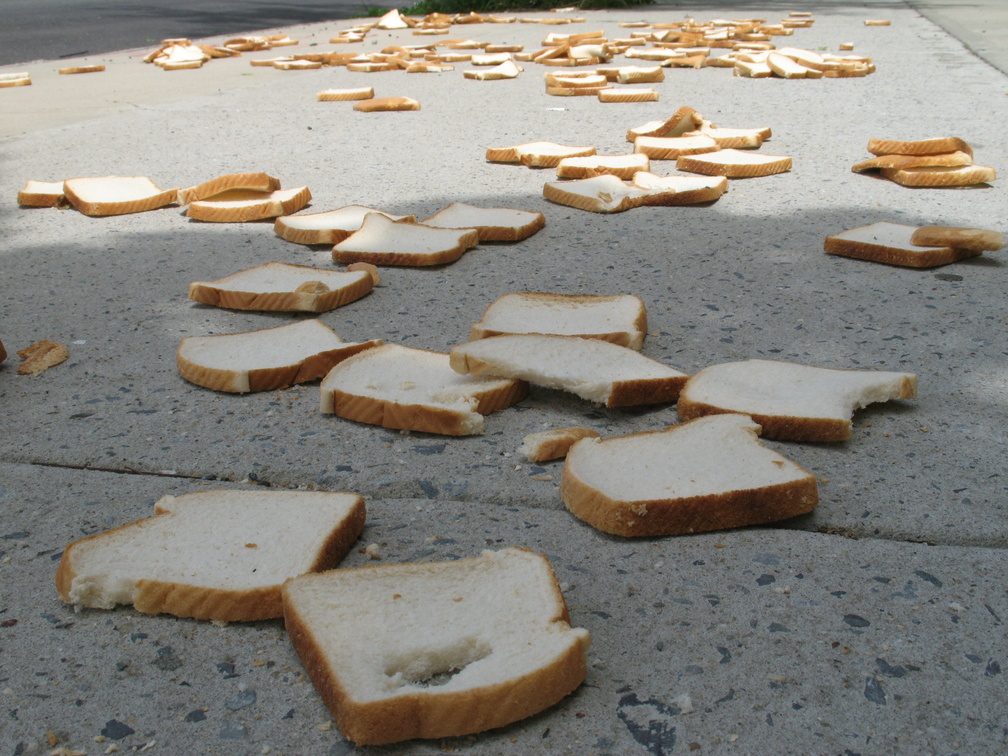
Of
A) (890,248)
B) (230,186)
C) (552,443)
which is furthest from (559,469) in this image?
(230,186)

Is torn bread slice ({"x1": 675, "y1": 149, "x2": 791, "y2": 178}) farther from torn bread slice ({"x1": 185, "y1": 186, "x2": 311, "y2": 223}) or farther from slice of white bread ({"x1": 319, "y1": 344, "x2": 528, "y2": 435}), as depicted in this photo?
slice of white bread ({"x1": 319, "y1": 344, "x2": 528, "y2": 435})

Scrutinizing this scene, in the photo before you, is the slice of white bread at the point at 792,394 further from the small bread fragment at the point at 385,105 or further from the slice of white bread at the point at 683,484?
the small bread fragment at the point at 385,105

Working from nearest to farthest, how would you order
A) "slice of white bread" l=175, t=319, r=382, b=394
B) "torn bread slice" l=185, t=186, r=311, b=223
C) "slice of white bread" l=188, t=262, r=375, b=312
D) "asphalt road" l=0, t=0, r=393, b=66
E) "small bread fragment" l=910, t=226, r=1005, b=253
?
1. "slice of white bread" l=175, t=319, r=382, b=394
2. "slice of white bread" l=188, t=262, r=375, b=312
3. "small bread fragment" l=910, t=226, r=1005, b=253
4. "torn bread slice" l=185, t=186, r=311, b=223
5. "asphalt road" l=0, t=0, r=393, b=66

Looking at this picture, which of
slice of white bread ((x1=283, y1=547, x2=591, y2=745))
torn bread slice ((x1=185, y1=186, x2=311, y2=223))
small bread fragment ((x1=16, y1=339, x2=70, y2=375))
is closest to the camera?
slice of white bread ((x1=283, y1=547, x2=591, y2=745))

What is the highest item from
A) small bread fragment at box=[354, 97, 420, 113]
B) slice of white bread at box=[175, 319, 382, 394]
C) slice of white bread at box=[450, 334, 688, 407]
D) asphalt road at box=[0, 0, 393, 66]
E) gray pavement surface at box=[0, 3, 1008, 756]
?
asphalt road at box=[0, 0, 393, 66]

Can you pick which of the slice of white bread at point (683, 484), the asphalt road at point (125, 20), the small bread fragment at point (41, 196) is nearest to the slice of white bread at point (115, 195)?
the small bread fragment at point (41, 196)

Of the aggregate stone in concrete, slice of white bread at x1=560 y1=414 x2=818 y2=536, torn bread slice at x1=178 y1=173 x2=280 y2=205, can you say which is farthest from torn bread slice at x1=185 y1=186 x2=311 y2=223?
slice of white bread at x1=560 y1=414 x2=818 y2=536

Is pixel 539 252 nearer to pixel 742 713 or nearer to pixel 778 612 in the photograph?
pixel 778 612
